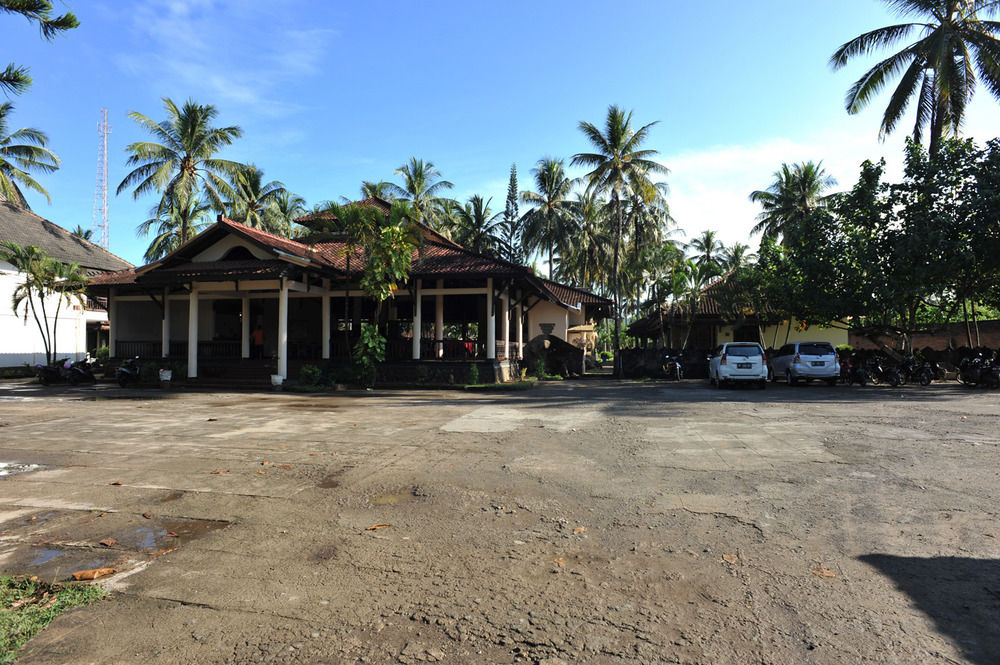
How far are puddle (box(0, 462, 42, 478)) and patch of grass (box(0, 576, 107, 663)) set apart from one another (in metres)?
3.78

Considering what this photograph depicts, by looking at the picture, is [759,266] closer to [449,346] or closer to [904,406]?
[904,406]

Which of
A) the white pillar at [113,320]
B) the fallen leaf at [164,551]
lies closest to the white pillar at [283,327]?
the white pillar at [113,320]

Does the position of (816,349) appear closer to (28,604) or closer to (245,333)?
(28,604)

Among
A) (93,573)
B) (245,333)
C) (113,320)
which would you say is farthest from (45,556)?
(113,320)

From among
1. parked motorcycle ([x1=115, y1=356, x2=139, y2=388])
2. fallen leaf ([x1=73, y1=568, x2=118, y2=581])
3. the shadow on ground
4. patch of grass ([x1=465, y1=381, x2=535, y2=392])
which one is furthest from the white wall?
the shadow on ground

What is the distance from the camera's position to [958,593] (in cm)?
310

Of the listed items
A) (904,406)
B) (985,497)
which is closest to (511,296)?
(904,406)

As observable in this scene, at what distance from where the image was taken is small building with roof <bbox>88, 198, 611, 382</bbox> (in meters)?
18.8

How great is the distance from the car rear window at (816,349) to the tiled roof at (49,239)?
3316 centimetres

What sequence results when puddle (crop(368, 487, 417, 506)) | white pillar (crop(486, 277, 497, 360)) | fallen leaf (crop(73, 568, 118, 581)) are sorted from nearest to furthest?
fallen leaf (crop(73, 568, 118, 581))
puddle (crop(368, 487, 417, 506))
white pillar (crop(486, 277, 497, 360))

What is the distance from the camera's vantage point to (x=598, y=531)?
4191 millimetres

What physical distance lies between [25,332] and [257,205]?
1422 centimetres

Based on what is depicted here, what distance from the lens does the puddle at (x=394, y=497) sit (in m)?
4.99

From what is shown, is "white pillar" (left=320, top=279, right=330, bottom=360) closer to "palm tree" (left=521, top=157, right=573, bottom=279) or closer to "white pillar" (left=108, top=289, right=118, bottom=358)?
"white pillar" (left=108, top=289, right=118, bottom=358)
